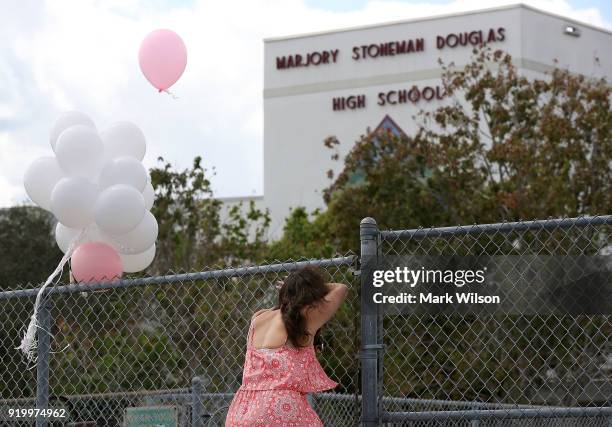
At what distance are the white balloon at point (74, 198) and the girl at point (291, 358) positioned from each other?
1671mm

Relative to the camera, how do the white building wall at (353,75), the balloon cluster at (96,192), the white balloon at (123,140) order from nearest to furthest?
the balloon cluster at (96,192) → the white balloon at (123,140) → the white building wall at (353,75)

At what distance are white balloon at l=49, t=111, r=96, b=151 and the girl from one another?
2.20m

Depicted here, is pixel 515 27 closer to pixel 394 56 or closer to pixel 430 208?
pixel 394 56

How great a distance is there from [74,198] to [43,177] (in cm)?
37

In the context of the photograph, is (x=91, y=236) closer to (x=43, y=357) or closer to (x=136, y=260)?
(x=136, y=260)

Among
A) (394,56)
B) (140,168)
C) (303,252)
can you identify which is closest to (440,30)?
(394,56)

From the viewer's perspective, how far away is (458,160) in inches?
776

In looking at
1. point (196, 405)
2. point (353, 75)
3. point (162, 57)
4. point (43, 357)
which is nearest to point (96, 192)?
point (43, 357)

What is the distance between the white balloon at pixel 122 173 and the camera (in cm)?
638

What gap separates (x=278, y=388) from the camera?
505cm

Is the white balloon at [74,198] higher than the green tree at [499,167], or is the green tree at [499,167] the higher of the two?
the green tree at [499,167]

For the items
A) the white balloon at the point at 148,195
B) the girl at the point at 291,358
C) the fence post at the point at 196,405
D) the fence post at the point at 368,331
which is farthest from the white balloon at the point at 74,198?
the fence post at the point at 368,331

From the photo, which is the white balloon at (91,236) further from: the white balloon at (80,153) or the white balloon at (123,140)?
the white balloon at (123,140)

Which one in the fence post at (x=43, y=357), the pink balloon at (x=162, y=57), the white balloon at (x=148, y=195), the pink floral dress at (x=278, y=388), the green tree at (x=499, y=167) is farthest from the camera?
the green tree at (x=499, y=167)
